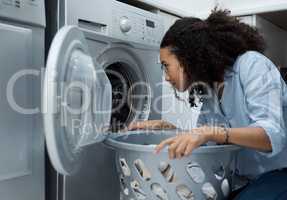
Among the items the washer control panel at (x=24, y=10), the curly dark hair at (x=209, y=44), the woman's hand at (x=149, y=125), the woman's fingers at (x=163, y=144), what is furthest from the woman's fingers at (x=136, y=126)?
the washer control panel at (x=24, y=10)

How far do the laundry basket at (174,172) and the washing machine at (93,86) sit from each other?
0.53ft

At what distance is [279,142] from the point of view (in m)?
1.01

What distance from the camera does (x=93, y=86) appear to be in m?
1.06

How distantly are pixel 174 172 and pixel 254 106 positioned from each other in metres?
0.30

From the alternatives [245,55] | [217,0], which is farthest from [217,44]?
[217,0]

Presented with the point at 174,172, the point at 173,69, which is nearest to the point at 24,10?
the point at 173,69

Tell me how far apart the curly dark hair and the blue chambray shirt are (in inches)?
1.6

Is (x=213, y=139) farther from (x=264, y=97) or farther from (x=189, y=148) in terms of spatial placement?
(x=264, y=97)

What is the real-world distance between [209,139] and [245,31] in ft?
1.49

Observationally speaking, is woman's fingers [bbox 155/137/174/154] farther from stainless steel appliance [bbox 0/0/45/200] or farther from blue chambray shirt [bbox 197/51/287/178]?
stainless steel appliance [bbox 0/0/45/200]

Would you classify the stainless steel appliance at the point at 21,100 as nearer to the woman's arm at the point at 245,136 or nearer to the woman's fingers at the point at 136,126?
the woman's fingers at the point at 136,126

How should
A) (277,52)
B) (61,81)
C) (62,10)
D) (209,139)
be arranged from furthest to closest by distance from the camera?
(277,52) → (62,10) → (209,139) → (61,81)

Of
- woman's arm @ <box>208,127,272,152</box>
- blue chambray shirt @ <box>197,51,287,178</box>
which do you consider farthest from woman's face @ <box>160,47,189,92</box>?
woman's arm @ <box>208,127,272,152</box>

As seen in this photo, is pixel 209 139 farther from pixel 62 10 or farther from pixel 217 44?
pixel 62 10
